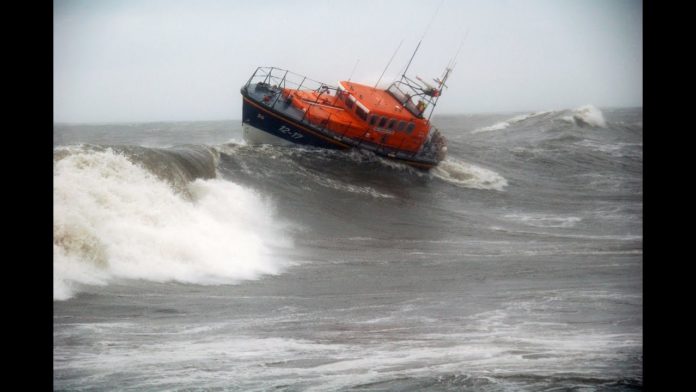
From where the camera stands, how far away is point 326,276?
554 centimetres

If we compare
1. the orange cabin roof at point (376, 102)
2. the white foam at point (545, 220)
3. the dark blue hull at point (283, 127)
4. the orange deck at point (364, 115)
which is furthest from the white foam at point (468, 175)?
the dark blue hull at point (283, 127)

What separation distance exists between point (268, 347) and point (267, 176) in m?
5.79

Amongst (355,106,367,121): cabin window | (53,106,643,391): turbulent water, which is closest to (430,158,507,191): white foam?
(53,106,643,391): turbulent water

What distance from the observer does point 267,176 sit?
9.34 m

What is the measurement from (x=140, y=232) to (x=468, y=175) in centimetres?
705

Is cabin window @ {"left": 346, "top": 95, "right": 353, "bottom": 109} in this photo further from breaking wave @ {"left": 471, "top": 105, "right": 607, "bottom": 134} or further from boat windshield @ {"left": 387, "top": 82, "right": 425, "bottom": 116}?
breaking wave @ {"left": 471, "top": 105, "right": 607, "bottom": 134}

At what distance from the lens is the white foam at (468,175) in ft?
35.1

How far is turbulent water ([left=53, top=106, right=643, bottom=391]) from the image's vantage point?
11.5 feet

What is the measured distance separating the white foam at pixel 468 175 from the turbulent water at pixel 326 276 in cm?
37

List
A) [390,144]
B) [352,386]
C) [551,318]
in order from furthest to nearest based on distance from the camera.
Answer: [390,144], [551,318], [352,386]

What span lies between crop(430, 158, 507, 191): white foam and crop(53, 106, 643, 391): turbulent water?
1.22 ft

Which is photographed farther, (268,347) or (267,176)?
(267,176)
